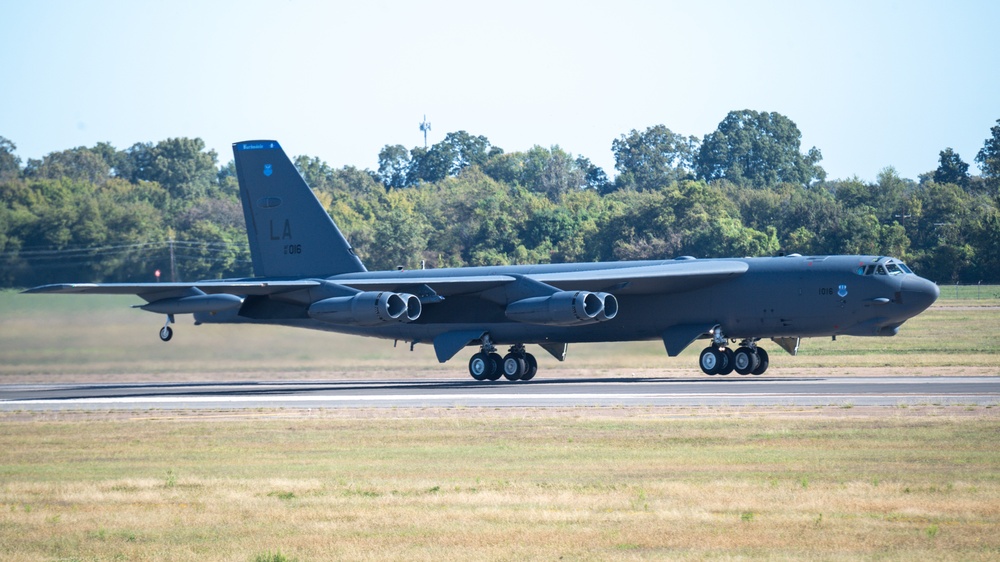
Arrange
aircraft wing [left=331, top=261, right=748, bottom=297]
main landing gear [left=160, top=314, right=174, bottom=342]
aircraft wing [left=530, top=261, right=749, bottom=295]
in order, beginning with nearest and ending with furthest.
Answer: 1. aircraft wing [left=530, top=261, right=749, bottom=295]
2. aircraft wing [left=331, top=261, right=748, bottom=297]
3. main landing gear [left=160, top=314, right=174, bottom=342]

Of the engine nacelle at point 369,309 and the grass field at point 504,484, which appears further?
the engine nacelle at point 369,309

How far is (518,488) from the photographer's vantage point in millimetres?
14477

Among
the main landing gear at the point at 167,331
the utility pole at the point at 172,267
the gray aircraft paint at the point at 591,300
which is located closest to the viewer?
the gray aircraft paint at the point at 591,300

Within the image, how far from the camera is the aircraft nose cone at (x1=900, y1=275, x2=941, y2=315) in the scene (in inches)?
1181

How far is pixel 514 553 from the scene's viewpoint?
11.1m

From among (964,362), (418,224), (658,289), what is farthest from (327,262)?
(418,224)

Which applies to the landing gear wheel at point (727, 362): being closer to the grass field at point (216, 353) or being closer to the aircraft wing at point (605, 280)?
the aircraft wing at point (605, 280)

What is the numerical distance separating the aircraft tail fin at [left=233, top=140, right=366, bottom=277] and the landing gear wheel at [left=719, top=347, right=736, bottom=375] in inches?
430

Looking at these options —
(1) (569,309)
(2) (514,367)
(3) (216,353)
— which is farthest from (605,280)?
(3) (216,353)

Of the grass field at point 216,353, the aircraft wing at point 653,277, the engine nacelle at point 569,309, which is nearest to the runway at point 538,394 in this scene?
the grass field at point 216,353

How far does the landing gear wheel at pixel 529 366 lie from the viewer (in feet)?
112

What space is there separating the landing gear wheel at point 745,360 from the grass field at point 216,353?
219 centimetres

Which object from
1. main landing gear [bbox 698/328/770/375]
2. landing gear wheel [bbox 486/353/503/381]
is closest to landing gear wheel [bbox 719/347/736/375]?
main landing gear [bbox 698/328/770/375]

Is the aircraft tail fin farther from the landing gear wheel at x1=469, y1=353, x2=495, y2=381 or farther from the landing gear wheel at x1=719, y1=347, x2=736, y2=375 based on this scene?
the landing gear wheel at x1=719, y1=347, x2=736, y2=375
